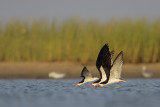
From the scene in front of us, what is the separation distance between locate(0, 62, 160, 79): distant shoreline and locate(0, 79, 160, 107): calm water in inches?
96.1

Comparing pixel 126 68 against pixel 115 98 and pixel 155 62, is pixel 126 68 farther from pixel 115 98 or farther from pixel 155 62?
pixel 115 98

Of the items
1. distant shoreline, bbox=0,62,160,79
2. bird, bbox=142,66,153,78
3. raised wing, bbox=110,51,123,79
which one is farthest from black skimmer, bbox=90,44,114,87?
distant shoreline, bbox=0,62,160,79

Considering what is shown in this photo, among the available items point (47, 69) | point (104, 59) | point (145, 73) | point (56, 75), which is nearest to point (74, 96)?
point (104, 59)

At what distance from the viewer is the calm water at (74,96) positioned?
448 inches

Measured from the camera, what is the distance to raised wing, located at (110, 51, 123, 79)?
1353cm

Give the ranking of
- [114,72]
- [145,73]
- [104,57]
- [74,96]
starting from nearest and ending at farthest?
[74,96] → [104,57] → [114,72] → [145,73]

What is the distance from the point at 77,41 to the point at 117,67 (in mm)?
7830

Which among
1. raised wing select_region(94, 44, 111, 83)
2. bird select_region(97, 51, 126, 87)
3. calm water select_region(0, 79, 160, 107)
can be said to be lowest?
calm water select_region(0, 79, 160, 107)

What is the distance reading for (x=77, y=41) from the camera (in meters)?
21.5

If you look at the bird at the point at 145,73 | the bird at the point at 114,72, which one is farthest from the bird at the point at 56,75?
the bird at the point at 114,72

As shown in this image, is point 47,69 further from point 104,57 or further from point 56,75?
point 104,57

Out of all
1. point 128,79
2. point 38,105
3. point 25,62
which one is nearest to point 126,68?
point 128,79

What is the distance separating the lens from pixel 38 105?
11.0 m

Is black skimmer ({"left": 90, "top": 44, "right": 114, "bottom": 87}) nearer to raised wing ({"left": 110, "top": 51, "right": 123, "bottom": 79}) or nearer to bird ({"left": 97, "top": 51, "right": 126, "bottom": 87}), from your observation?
bird ({"left": 97, "top": 51, "right": 126, "bottom": 87})
